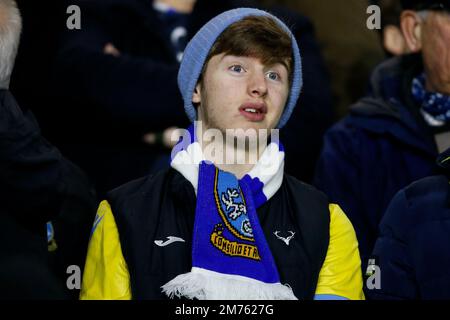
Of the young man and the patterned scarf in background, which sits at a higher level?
the patterned scarf in background

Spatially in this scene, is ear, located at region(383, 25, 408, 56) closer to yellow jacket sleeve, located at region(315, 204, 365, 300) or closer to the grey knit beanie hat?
the grey knit beanie hat

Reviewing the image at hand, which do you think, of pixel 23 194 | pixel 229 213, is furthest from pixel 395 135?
pixel 23 194

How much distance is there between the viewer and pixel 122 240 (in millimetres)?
3324

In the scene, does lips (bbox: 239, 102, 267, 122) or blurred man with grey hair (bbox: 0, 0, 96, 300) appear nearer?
blurred man with grey hair (bbox: 0, 0, 96, 300)

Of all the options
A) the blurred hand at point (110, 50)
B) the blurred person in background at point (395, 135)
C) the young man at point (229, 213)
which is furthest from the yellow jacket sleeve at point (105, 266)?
the blurred hand at point (110, 50)

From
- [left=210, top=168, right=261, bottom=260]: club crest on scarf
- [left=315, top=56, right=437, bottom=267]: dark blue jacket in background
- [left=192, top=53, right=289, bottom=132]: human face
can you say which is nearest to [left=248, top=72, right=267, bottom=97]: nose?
[left=192, top=53, right=289, bottom=132]: human face

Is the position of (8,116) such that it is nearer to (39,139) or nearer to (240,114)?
(39,139)

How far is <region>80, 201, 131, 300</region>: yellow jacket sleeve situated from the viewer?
324 cm

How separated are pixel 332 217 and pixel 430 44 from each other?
123 cm

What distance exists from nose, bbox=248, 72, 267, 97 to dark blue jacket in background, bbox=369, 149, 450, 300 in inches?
27.4

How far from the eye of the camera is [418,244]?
3.43 m

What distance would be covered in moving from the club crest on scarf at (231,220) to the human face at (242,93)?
205mm

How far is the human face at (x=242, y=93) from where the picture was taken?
339cm

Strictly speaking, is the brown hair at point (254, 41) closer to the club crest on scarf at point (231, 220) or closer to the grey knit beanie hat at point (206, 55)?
the grey knit beanie hat at point (206, 55)
